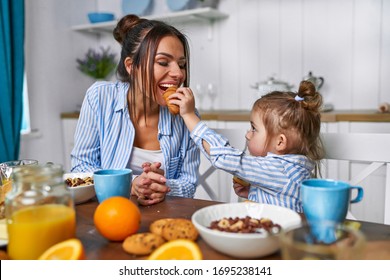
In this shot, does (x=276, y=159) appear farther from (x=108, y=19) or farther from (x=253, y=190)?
(x=108, y=19)

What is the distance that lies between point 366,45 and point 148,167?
2175mm

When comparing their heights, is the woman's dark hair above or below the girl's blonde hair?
above

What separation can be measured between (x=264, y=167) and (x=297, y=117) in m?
0.24

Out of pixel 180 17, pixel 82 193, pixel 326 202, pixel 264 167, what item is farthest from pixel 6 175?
pixel 180 17

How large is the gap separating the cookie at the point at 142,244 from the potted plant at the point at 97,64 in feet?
9.72

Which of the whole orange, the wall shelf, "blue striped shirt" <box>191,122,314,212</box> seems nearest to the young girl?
"blue striped shirt" <box>191,122,314,212</box>

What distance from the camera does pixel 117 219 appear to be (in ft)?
2.38

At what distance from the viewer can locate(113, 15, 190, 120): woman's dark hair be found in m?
1.36

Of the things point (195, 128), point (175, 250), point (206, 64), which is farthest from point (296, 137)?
point (206, 64)

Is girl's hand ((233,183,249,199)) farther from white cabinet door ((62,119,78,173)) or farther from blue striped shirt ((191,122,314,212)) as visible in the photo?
white cabinet door ((62,119,78,173))

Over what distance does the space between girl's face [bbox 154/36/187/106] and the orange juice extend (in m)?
0.78

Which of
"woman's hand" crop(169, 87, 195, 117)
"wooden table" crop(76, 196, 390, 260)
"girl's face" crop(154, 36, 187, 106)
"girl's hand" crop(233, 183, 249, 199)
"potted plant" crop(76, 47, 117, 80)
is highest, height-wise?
"potted plant" crop(76, 47, 117, 80)

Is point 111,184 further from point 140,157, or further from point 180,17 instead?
point 180,17
